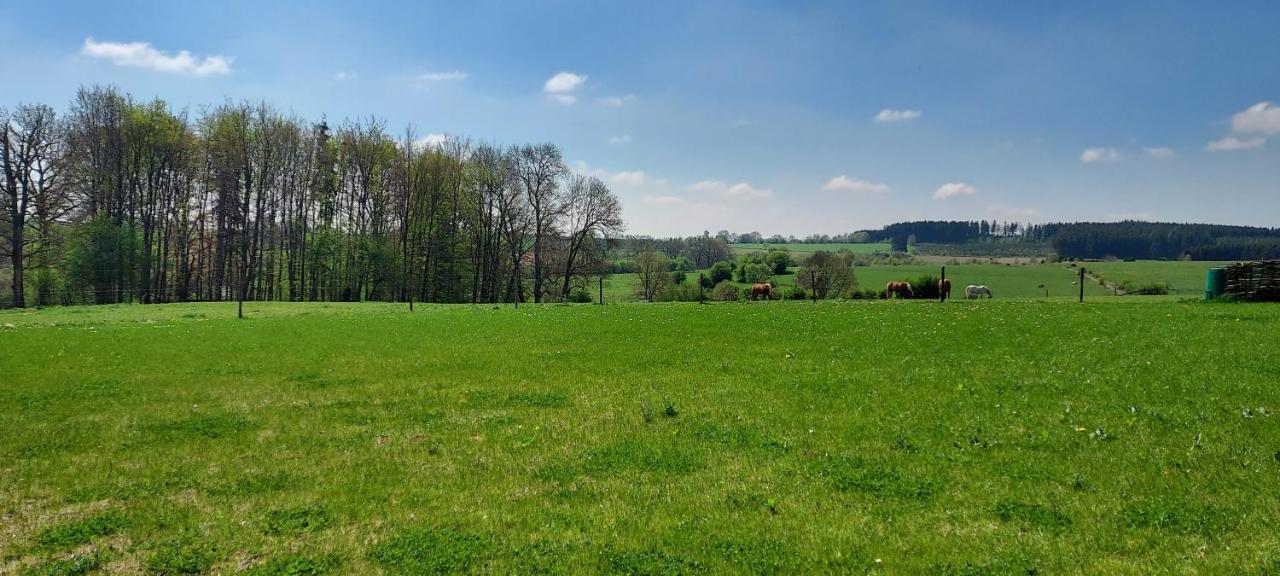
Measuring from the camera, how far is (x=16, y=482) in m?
6.80

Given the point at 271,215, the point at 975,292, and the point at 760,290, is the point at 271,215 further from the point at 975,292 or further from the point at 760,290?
the point at 975,292

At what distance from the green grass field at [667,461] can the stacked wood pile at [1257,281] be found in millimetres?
13944

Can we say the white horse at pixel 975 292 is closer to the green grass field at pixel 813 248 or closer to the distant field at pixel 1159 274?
the distant field at pixel 1159 274

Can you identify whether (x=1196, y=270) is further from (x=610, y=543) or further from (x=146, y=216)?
(x=146, y=216)

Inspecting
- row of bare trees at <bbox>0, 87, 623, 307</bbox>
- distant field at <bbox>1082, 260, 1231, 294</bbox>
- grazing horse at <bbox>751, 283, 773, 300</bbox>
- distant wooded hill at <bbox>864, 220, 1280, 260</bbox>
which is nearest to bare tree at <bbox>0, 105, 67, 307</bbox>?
row of bare trees at <bbox>0, 87, 623, 307</bbox>

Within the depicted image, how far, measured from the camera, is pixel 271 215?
188 feet

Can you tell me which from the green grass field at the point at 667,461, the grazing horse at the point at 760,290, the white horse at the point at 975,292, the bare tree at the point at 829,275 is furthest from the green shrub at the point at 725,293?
the green grass field at the point at 667,461

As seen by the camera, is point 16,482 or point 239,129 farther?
point 239,129

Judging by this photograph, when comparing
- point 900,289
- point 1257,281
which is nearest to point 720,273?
point 900,289

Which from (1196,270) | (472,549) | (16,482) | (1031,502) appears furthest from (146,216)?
(1196,270)

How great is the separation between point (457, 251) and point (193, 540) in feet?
203

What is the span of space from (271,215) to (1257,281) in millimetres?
70933

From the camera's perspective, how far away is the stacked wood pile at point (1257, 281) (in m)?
24.0

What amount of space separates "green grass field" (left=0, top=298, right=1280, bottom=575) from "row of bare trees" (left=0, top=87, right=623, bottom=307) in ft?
101
